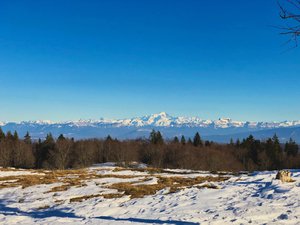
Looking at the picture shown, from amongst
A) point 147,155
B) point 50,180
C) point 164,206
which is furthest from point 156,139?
point 164,206

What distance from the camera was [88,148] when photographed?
102m

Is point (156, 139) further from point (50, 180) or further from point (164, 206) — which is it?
point (164, 206)

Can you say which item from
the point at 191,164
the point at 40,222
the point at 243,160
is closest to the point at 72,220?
the point at 40,222

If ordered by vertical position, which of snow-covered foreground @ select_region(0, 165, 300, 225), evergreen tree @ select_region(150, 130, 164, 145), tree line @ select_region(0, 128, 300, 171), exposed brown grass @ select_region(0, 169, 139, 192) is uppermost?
evergreen tree @ select_region(150, 130, 164, 145)

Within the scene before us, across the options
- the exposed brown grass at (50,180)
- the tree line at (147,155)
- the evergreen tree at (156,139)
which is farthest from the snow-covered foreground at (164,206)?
the evergreen tree at (156,139)

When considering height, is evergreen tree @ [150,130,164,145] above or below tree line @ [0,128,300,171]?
above

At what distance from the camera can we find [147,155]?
4134 inches

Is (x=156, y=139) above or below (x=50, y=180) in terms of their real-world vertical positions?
above

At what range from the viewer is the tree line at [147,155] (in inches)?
3780

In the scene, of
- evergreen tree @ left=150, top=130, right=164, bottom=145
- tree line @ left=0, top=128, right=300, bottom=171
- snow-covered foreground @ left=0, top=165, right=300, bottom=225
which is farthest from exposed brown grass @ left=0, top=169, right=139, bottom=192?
evergreen tree @ left=150, top=130, right=164, bottom=145

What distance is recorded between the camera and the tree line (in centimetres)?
9600

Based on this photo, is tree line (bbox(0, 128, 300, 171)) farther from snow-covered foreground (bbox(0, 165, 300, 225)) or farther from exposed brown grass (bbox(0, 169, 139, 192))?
snow-covered foreground (bbox(0, 165, 300, 225))

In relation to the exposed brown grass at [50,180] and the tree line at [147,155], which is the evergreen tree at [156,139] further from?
the exposed brown grass at [50,180]

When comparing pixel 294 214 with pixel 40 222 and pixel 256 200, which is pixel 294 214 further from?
pixel 40 222
